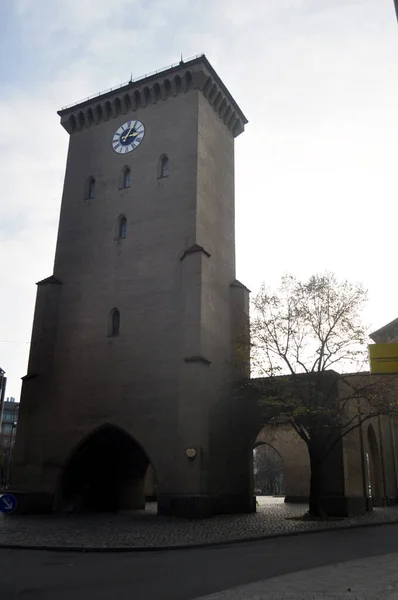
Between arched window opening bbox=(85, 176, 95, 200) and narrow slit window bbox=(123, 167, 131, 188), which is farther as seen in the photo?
arched window opening bbox=(85, 176, 95, 200)

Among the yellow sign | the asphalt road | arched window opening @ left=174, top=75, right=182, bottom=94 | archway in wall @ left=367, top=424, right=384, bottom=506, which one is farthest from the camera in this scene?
archway in wall @ left=367, top=424, right=384, bottom=506

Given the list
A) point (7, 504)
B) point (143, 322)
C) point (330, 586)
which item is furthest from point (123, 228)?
point (330, 586)

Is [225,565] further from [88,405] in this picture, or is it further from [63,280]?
[63,280]

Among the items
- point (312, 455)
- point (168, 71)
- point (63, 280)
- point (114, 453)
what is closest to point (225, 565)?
point (312, 455)

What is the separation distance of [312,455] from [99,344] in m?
12.7

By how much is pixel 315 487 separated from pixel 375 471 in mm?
14139

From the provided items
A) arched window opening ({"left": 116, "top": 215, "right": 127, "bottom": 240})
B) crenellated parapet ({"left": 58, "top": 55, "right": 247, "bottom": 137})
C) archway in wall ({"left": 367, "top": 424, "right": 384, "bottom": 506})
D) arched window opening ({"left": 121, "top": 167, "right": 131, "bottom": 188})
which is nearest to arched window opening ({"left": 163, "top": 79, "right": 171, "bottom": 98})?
crenellated parapet ({"left": 58, "top": 55, "right": 247, "bottom": 137})

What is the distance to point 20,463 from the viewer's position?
1157 inches

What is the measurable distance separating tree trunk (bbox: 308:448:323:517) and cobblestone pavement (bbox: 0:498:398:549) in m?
1.25

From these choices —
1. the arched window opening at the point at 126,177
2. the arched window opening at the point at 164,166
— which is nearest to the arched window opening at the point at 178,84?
the arched window opening at the point at 164,166

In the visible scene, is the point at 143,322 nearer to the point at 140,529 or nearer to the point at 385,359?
the point at 140,529

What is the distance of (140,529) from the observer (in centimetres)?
2022

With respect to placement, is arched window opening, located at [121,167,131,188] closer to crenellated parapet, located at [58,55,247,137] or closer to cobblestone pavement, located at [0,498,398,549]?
crenellated parapet, located at [58,55,247,137]

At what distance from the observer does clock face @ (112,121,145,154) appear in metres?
34.9
